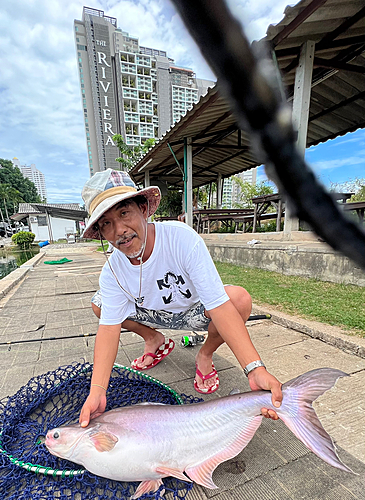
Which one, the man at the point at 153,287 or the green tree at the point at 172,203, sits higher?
the green tree at the point at 172,203

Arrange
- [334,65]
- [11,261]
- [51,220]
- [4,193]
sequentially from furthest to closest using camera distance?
[4,193] → [51,220] → [11,261] → [334,65]

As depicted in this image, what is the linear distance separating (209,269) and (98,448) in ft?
3.67

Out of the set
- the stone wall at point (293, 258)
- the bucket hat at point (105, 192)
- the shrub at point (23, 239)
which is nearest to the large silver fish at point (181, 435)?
the bucket hat at point (105, 192)

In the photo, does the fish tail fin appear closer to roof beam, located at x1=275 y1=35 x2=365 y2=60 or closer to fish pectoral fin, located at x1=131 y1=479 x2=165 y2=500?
fish pectoral fin, located at x1=131 y1=479 x2=165 y2=500

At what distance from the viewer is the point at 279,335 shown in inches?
111

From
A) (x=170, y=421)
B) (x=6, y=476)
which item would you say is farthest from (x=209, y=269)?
(x=6, y=476)

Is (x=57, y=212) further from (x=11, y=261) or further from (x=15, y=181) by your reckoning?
(x=15, y=181)

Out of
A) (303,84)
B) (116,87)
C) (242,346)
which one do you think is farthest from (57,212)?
(116,87)

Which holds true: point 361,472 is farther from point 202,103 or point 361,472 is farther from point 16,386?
point 202,103

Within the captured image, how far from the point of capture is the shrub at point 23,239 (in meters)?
25.0

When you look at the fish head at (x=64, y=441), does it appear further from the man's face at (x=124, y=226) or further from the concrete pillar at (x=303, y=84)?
the concrete pillar at (x=303, y=84)

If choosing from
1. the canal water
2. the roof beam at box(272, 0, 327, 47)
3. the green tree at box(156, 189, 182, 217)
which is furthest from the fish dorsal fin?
the green tree at box(156, 189, 182, 217)

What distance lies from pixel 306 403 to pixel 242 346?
1.28 ft

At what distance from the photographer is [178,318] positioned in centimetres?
219
